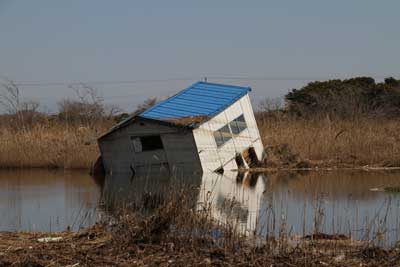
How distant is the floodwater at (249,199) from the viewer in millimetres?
10391

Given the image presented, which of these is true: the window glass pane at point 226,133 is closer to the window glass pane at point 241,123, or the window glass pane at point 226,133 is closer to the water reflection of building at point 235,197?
the window glass pane at point 241,123

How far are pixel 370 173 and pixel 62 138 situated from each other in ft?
41.6

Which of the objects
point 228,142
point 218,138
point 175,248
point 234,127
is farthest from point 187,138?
point 175,248

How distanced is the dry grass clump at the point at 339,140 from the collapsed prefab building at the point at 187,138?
202 centimetres

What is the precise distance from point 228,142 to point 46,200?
9588 millimetres

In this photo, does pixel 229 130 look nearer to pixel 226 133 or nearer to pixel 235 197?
pixel 226 133

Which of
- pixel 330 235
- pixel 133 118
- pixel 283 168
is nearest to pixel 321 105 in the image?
pixel 283 168

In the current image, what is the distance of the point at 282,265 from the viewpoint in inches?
294

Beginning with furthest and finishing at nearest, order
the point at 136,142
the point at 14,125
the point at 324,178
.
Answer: the point at 14,125 → the point at 136,142 → the point at 324,178

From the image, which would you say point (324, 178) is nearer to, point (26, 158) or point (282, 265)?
point (26, 158)

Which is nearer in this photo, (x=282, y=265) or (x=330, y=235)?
(x=282, y=265)

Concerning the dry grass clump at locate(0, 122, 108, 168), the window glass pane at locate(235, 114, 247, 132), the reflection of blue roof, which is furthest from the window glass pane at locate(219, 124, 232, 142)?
the dry grass clump at locate(0, 122, 108, 168)

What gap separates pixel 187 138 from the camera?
77.8 ft

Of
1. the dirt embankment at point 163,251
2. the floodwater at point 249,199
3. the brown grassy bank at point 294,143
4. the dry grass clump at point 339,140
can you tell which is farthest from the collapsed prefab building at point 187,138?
the dirt embankment at point 163,251
